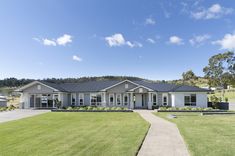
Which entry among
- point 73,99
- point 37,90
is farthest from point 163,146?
point 37,90

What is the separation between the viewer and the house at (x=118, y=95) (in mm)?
34156

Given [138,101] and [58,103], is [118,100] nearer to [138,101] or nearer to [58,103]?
[138,101]

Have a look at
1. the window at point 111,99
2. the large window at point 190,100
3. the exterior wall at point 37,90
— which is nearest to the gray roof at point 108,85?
the exterior wall at point 37,90

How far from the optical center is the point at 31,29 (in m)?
24.8

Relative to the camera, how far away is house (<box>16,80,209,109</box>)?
1345 inches

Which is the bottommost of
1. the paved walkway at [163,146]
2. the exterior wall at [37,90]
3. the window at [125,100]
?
Answer: the paved walkway at [163,146]

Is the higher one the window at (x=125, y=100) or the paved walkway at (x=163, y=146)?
the window at (x=125, y=100)

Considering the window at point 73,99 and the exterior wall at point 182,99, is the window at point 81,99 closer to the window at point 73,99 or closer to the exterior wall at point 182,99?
the window at point 73,99

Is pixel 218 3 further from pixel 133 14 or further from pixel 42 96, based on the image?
pixel 42 96

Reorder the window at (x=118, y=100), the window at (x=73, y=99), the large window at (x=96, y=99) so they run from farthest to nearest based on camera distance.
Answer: the window at (x=73, y=99) < the large window at (x=96, y=99) < the window at (x=118, y=100)

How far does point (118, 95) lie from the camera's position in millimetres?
36531

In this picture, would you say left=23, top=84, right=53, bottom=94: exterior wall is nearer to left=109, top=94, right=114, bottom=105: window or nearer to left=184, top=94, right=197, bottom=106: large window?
left=109, top=94, right=114, bottom=105: window

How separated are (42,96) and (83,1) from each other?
20.6 meters

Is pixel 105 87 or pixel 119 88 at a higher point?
pixel 105 87
